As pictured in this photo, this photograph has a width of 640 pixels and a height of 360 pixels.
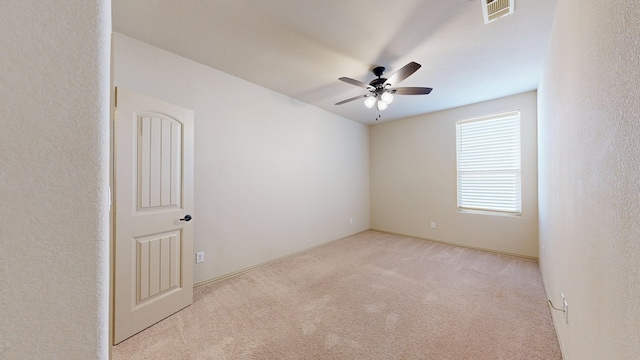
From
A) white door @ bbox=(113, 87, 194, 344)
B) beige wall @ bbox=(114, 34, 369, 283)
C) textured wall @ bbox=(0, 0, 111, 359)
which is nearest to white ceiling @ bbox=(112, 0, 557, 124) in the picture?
beige wall @ bbox=(114, 34, 369, 283)

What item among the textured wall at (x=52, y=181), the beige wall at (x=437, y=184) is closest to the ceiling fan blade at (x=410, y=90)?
the beige wall at (x=437, y=184)

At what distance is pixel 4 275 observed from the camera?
474 mm

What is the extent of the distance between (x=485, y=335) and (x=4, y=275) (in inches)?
103

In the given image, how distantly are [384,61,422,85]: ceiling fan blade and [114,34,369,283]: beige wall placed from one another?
5.87ft

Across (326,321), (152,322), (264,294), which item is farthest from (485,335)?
(152,322)

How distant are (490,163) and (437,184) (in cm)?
91

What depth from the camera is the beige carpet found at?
1677 millimetres

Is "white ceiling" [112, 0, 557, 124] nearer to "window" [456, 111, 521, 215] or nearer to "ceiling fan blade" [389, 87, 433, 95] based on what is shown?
"ceiling fan blade" [389, 87, 433, 95]

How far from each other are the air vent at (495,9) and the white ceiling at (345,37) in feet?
0.27

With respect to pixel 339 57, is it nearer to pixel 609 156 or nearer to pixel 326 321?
pixel 609 156

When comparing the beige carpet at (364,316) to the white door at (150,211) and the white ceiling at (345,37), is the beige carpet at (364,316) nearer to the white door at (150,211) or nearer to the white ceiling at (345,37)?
the white door at (150,211)

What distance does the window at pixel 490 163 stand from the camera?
363cm

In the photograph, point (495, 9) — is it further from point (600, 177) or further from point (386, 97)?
point (600, 177)

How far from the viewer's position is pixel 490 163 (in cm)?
388
